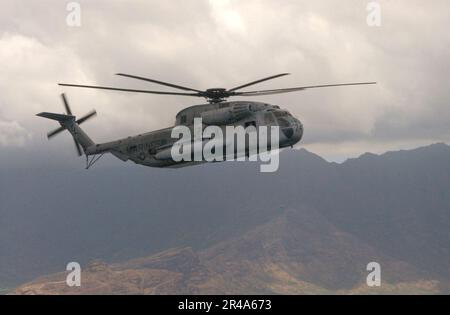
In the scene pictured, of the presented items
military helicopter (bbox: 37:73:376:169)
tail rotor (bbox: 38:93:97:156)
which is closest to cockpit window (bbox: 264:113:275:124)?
military helicopter (bbox: 37:73:376:169)

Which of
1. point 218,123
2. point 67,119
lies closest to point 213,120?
point 218,123

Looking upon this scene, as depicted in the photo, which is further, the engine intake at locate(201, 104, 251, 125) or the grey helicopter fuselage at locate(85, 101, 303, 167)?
the engine intake at locate(201, 104, 251, 125)

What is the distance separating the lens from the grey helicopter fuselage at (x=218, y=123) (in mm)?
43531

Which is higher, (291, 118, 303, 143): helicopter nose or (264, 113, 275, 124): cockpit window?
(264, 113, 275, 124): cockpit window

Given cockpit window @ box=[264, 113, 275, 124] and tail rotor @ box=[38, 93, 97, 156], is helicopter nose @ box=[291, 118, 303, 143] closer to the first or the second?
cockpit window @ box=[264, 113, 275, 124]

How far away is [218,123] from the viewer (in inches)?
1763

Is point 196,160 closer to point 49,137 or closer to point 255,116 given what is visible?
point 255,116

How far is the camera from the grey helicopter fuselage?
143ft

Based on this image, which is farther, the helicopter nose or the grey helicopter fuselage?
the grey helicopter fuselage

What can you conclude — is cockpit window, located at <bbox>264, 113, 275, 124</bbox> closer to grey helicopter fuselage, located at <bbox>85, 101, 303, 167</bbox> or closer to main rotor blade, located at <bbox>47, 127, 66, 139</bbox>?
grey helicopter fuselage, located at <bbox>85, 101, 303, 167</bbox>

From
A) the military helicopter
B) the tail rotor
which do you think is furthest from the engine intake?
the tail rotor
